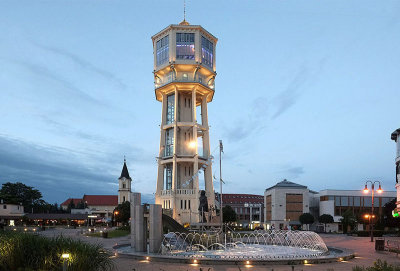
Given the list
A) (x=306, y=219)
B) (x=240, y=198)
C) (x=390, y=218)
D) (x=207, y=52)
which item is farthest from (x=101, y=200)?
(x=390, y=218)

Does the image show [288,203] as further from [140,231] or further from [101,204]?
[101,204]

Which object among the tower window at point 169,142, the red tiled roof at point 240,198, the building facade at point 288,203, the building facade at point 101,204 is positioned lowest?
the building facade at point 101,204

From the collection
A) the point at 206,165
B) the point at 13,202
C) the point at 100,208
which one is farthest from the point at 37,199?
the point at 206,165

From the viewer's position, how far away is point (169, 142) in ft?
254

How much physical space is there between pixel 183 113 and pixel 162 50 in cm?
1271

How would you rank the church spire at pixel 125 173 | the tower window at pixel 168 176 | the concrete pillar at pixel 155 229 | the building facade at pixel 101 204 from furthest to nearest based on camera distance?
the building facade at pixel 101 204, the church spire at pixel 125 173, the tower window at pixel 168 176, the concrete pillar at pixel 155 229

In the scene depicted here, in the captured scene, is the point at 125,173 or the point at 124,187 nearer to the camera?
the point at 124,187

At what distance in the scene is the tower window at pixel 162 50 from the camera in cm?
7662

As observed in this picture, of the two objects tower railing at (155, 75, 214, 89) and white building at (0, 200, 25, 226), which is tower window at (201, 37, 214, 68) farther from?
white building at (0, 200, 25, 226)

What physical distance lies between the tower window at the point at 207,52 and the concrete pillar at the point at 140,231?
161 feet

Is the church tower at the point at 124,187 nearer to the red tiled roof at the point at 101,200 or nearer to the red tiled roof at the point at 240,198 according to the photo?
the red tiled roof at the point at 101,200

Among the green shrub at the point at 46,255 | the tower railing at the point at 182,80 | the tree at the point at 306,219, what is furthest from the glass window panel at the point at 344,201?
the green shrub at the point at 46,255

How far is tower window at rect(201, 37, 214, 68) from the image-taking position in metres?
76.9

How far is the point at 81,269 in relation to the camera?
1584 cm
